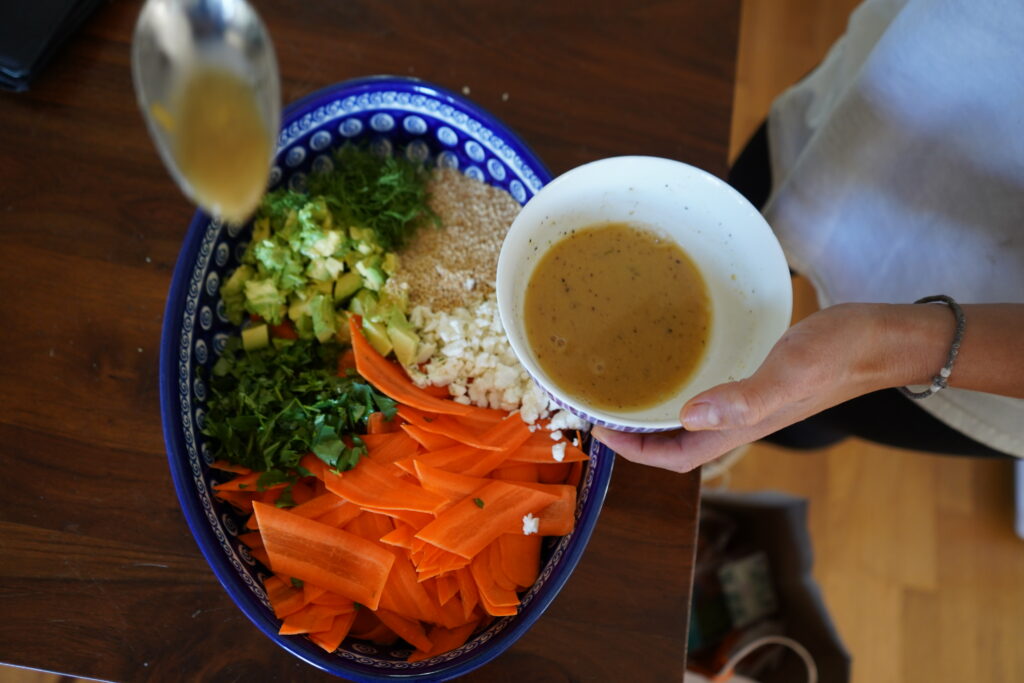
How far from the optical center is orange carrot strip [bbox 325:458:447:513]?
99cm

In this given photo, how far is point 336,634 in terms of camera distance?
0.95 metres

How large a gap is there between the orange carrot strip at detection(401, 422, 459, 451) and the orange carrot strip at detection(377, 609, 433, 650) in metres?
0.24

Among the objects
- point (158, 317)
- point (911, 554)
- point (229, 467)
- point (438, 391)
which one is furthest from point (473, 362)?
point (911, 554)

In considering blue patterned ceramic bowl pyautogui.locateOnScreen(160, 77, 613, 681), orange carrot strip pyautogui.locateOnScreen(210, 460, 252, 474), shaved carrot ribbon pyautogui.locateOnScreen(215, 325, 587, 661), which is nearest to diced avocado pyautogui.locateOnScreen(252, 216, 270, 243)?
blue patterned ceramic bowl pyautogui.locateOnScreen(160, 77, 613, 681)

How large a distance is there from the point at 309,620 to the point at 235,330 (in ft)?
1.52

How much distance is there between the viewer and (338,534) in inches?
39.1

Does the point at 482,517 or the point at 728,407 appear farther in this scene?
the point at 482,517

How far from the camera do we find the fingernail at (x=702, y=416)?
801 mm

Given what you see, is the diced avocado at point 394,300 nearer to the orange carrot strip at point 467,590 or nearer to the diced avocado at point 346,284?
the diced avocado at point 346,284

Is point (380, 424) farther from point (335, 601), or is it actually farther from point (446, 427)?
point (335, 601)

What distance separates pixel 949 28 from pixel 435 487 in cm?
93

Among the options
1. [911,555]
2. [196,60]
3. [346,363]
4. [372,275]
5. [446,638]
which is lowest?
[911,555]

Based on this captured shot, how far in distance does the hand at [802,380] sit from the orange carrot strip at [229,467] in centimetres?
50

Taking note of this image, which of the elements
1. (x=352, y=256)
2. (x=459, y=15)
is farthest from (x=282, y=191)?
(x=459, y=15)
